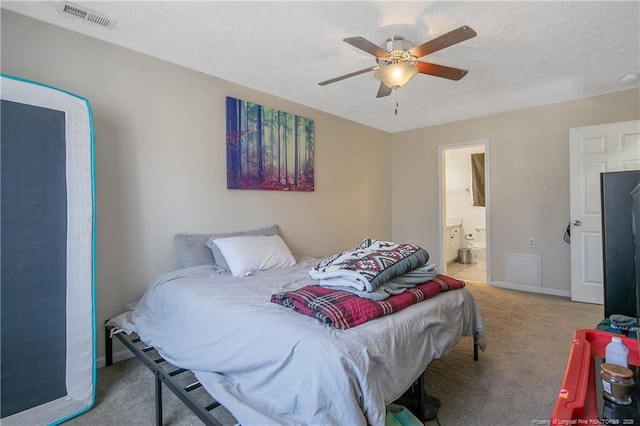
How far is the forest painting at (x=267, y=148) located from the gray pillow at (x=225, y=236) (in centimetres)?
46

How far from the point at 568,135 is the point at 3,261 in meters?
5.33

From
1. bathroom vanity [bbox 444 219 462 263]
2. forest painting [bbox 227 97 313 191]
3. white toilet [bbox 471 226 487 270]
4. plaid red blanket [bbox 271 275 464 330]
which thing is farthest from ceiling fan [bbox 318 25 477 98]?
white toilet [bbox 471 226 487 270]

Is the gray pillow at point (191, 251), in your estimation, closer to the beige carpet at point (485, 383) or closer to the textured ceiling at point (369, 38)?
the beige carpet at point (485, 383)

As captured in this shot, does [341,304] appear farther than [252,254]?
No

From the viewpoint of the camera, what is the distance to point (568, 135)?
154 inches

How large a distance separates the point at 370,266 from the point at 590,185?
3.33 metres

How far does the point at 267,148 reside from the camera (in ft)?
11.4

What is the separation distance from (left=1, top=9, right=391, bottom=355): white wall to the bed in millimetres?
577

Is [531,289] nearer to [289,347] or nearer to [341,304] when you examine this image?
[341,304]

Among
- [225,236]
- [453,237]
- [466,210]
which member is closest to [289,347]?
[225,236]

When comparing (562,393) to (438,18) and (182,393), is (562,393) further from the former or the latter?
(438,18)

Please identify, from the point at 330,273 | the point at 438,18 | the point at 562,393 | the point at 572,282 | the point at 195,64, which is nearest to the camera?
the point at 562,393

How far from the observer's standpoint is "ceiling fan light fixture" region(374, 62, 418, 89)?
90.7 inches

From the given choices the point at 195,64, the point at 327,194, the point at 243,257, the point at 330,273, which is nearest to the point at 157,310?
the point at 243,257
